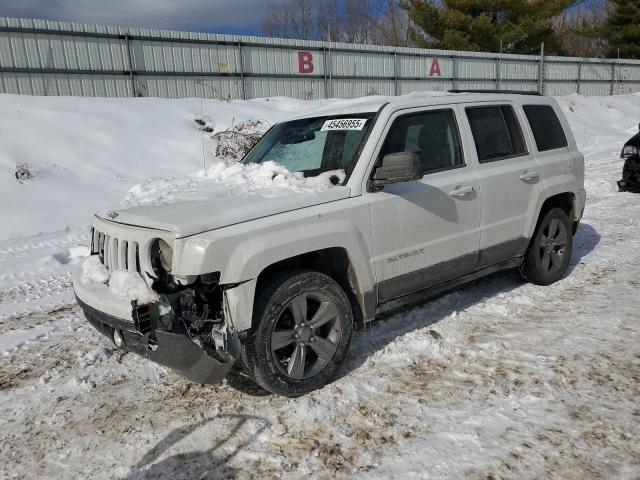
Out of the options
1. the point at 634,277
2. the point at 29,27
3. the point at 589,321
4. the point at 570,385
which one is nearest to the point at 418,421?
the point at 570,385

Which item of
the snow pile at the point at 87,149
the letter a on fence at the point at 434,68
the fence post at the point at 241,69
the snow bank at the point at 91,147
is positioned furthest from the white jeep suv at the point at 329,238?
the letter a on fence at the point at 434,68

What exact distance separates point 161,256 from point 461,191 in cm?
237

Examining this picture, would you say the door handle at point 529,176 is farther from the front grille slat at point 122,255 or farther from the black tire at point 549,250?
the front grille slat at point 122,255

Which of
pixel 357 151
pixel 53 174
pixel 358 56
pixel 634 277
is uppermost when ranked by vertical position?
pixel 358 56

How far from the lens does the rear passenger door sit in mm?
4453

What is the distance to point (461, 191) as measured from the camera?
13.7 ft

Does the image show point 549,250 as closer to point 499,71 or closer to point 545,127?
point 545,127

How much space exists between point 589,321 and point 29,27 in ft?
45.1

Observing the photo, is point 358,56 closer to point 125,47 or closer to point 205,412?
point 125,47

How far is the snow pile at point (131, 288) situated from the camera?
2.97 metres

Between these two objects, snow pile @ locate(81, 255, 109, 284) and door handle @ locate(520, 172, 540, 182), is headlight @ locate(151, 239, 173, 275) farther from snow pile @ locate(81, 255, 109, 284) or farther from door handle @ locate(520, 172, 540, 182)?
door handle @ locate(520, 172, 540, 182)

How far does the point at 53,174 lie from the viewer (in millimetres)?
9930

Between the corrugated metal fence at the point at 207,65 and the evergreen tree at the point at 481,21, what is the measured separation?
5.59 metres

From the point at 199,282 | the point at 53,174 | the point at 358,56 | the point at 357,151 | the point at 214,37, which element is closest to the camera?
the point at 199,282
